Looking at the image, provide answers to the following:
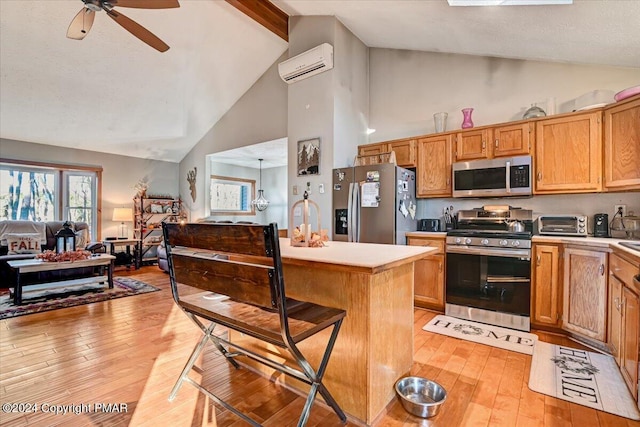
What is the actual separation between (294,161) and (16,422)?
138 inches

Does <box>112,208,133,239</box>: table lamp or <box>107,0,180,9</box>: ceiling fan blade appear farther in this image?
<box>112,208,133,239</box>: table lamp

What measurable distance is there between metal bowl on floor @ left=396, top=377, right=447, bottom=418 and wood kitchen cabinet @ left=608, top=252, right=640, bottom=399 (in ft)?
3.53

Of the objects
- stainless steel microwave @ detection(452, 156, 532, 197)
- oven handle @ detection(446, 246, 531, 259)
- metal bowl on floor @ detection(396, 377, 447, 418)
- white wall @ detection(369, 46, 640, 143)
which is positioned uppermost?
white wall @ detection(369, 46, 640, 143)

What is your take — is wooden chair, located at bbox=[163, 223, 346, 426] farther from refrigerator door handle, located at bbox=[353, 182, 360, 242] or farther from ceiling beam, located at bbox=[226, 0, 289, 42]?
ceiling beam, located at bbox=[226, 0, 289, 42]

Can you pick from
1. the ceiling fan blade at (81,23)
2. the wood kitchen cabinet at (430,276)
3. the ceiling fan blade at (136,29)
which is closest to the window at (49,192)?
the ceiling fan blade at (81,23)

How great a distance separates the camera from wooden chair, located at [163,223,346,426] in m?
1.16

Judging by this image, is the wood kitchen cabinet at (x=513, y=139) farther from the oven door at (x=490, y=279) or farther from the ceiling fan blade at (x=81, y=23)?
the ceiling fan blade at (x=81, y=23)

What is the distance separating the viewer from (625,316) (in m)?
1.87

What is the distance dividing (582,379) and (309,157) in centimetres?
337

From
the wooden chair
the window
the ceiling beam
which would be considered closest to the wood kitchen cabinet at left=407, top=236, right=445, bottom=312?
the wooden chair

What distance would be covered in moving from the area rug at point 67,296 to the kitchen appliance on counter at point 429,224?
3752 millimetres

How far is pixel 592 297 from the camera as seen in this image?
243 centimetres

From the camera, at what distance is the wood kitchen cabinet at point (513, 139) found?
9.81 ft

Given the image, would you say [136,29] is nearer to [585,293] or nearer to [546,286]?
[546,286]
